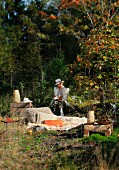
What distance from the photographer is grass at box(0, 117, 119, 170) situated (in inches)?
228

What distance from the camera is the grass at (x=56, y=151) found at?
578 cm

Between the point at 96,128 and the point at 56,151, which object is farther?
the point at 96,128

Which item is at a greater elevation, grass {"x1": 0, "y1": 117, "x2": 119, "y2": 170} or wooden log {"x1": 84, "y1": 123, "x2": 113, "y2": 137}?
wooden log {"x1": 84, "y1": 123, "x2": 113, "y2": 137}

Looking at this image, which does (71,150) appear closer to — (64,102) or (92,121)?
(92,121)

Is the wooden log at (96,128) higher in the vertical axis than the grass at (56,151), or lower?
higher

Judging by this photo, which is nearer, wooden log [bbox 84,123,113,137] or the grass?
the grass

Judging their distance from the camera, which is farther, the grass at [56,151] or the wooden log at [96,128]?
the wooden log at [96,128]

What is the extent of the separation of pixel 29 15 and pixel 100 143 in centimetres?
1420

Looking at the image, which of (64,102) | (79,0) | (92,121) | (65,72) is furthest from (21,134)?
(79,0)

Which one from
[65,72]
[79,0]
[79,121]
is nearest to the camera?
[79,121]

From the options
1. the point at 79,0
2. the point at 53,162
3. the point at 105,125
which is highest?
the point at 79,0

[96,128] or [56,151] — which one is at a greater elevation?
[96,128]

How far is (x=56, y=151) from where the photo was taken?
6.68 m

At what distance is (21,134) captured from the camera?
7.97 meters
